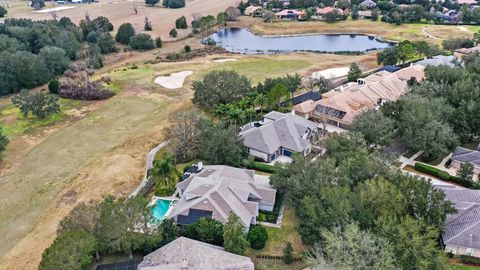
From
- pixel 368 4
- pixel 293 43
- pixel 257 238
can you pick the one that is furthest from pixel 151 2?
pixel 257 238

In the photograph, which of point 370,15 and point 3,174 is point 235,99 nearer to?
Answer: point 3,174

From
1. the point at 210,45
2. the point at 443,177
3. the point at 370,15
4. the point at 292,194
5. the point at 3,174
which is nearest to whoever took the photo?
the point at 292,194

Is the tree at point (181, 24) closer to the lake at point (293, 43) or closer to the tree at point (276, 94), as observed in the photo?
the lake at point (293, 43)

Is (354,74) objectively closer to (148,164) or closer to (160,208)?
(148,164)

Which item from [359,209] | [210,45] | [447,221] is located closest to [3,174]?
[359,209]

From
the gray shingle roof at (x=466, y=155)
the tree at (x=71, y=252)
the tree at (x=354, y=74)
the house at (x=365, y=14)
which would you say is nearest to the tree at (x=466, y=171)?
the gray shingle roof at (x=466, y=155)

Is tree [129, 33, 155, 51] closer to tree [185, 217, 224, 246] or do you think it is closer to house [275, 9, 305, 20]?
house [275, 9, 305, 20]
